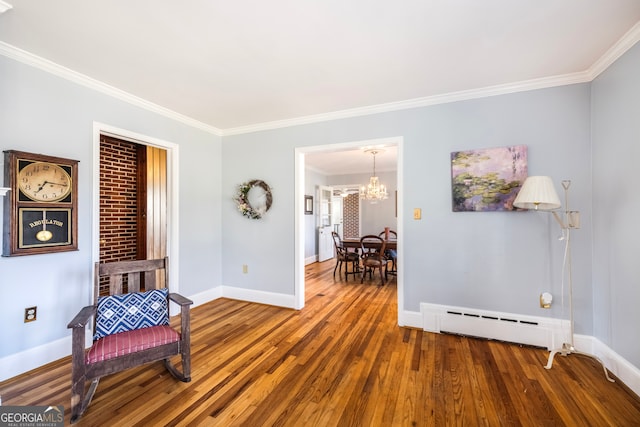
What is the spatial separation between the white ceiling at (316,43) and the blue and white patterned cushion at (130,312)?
190cm

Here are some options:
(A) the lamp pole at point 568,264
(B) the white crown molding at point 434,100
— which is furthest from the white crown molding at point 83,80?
(A) the lamp pole at point 568,264

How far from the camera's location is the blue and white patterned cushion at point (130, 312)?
1.95 meters

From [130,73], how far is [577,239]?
4.28m

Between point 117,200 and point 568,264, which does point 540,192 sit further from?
point 117,200

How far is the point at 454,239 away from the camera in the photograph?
2854 mm

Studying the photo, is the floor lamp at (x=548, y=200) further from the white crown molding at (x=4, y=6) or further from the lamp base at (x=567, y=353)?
the white crown molding at (x=4, y=6)

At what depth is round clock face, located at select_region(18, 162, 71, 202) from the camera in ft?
7.00

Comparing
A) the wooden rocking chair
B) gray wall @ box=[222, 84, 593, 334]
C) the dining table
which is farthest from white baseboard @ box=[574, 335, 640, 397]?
the wooden rocking chair

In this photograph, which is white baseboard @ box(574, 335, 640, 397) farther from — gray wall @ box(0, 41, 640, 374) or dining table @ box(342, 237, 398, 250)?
dining table @ box(342, 237, 398, 250)

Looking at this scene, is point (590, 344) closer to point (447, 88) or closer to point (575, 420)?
point (575, 420)

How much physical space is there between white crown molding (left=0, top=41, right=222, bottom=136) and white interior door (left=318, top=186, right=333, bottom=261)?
4238 millimetres

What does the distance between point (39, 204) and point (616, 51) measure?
4.64 meters

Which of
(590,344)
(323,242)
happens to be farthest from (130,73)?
(323,242)

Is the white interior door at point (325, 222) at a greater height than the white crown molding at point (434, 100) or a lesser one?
lesser
